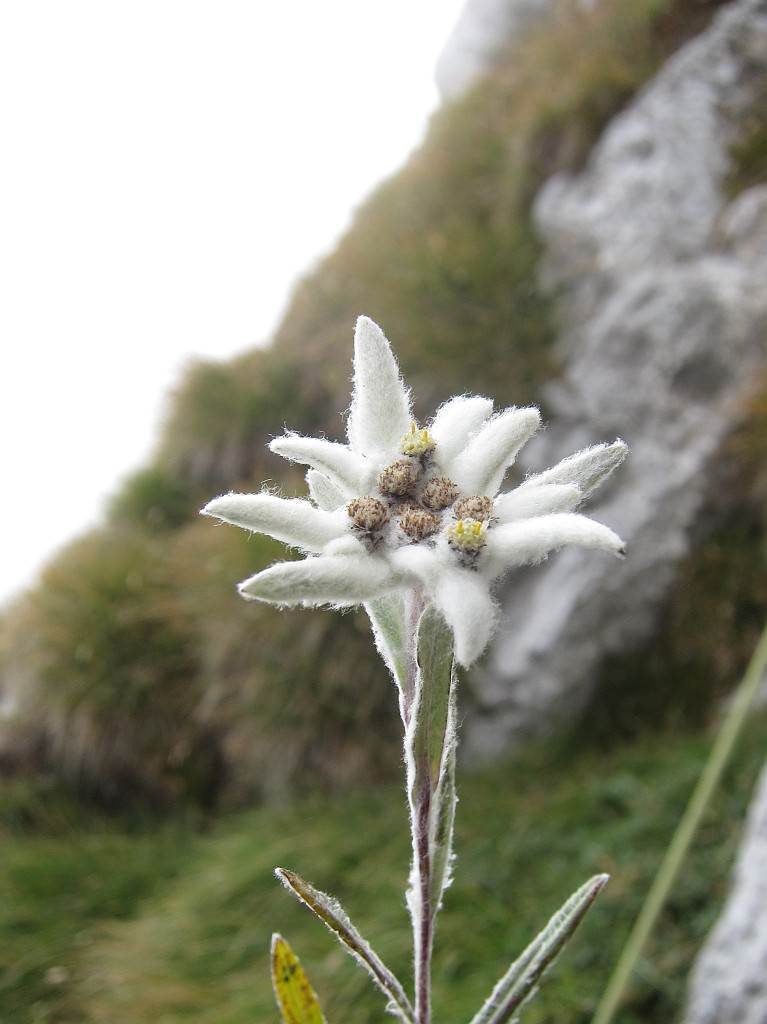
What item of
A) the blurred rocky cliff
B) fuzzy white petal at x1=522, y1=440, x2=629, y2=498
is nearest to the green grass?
the blurred rocky cliff

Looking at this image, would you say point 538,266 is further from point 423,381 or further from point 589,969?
point 589,969

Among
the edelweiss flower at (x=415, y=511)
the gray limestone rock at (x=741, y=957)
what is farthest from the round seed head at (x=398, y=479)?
the gray limestone rock at (x=741, y=957)

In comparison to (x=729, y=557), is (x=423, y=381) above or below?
above

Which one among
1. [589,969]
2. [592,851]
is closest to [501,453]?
[589,969]

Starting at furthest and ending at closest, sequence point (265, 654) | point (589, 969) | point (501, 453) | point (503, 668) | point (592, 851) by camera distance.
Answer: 1. point (265, 654)
2. point (503, 668)
3. point (592, 851)
4. point (589, 969)
5. point (501, 453)

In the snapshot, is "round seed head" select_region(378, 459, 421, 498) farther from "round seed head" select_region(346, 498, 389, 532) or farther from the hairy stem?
the hairy stem

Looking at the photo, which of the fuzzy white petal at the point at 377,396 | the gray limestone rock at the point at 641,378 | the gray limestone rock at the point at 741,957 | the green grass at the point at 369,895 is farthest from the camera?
the gray limestone rock at the point at 641,378

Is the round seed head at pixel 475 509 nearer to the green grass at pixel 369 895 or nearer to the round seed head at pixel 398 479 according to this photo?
the round seed head at pixel 398 479
